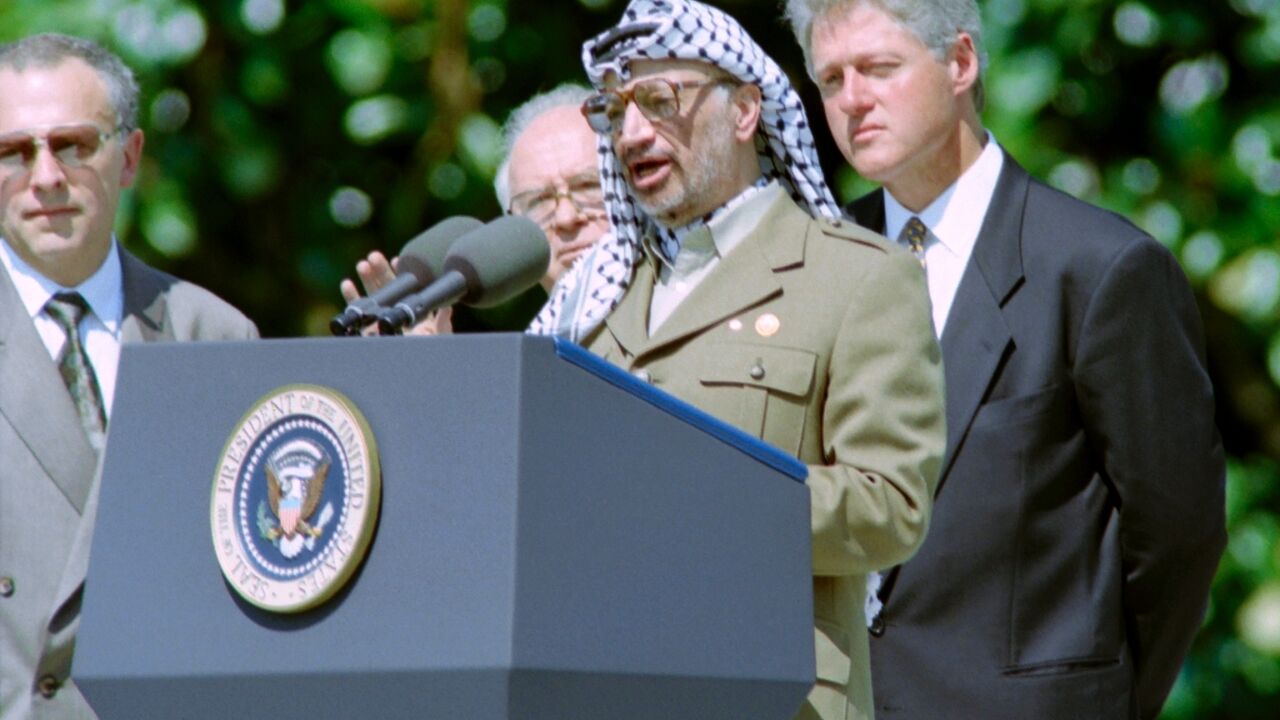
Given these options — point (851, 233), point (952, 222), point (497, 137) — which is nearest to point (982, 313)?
point (952, 222)

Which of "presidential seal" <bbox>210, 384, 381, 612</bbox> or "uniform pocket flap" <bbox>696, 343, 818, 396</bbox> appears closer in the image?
"presidential seal" <bbox>210, 384, 381, 612</bbox>

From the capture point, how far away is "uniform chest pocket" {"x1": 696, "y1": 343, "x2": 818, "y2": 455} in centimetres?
282

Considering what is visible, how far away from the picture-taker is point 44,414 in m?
3.48

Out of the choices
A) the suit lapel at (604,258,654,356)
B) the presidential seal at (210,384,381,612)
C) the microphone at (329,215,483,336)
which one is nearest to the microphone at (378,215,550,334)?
the microphone at (329,215,483,336)

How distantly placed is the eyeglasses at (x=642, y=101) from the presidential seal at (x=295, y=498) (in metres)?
0.95

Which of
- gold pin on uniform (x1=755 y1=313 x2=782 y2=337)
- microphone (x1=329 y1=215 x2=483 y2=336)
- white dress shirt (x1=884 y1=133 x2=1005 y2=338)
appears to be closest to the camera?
microphone (x1=329 y1=215 x2=483 y2=336)

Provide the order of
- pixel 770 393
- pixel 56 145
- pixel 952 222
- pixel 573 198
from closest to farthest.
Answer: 1. pixel 770 393
2. pixel 56 145
3. pixel 952 222
4. pixel 573 198

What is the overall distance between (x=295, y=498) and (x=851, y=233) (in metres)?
1.04

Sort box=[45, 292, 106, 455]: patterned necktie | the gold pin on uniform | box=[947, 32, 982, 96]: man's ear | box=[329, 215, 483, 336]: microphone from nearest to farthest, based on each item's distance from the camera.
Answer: box=[329, 215, 483, 336]: microphone
the gold pin on uniform
box=[45, 292, 106, 455]: patterned necktie
box=[947, 32, 982, 96]: man's ear

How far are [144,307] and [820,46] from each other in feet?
3.84

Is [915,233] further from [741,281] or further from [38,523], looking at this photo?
[38,523]

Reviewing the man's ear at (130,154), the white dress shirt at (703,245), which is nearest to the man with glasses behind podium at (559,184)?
the man's ear at (130,154)

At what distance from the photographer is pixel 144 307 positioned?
3699mm

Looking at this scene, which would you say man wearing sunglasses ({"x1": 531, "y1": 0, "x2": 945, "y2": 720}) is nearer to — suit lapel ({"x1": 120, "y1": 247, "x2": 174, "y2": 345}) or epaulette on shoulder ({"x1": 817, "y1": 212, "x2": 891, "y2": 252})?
epaulette on shoulder ({"x1": 817, "y1": 212, "x2": 891, "y2": 252})
